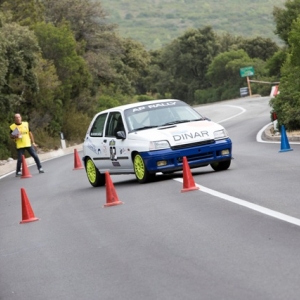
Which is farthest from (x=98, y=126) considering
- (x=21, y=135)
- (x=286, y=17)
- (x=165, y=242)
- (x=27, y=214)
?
(x=286, y=17)

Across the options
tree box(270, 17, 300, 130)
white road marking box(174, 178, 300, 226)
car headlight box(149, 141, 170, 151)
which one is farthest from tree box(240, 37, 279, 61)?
white road marking box(174, 178, 300, 226)

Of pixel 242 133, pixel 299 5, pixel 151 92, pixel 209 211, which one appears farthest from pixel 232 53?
pixel 209 211

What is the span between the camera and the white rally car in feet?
57.8

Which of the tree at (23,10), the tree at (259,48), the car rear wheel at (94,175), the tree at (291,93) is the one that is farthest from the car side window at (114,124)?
the tree at (259,48)

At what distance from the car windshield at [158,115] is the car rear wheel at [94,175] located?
5.29 feet

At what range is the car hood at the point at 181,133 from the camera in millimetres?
17703

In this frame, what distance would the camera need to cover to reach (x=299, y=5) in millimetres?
53000

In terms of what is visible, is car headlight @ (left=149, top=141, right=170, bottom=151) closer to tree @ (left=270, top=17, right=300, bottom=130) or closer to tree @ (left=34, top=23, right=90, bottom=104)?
tree @ (left=270, top=17, right=300, bottom=130)

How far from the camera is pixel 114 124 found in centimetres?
1930

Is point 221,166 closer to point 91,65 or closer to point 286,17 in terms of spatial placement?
point 286,17

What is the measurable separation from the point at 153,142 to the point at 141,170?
67cm

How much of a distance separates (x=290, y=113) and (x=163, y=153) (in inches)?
594

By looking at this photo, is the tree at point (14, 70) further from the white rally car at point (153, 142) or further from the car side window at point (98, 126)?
the white rally car at point (153, 142)

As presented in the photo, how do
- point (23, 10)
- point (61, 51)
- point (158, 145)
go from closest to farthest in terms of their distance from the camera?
point (158, 145)
point (61, 51)
point (23, 10)
